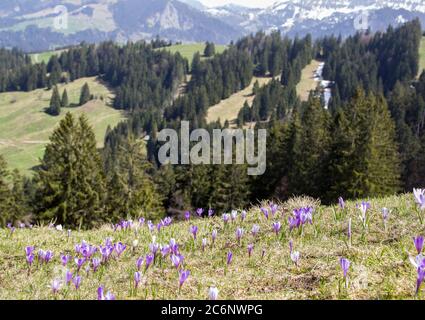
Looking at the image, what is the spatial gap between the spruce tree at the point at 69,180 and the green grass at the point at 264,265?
2774 centimetres

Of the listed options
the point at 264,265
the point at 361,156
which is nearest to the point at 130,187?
the point at 361,156

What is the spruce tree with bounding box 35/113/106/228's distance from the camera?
117 ft

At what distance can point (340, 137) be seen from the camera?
149ft

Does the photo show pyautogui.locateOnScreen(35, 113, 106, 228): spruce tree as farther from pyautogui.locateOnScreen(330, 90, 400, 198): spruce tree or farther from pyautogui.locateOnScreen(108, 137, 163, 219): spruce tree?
pyautogui.locateOnScreen(330, 90, 400, 198): spruce tree

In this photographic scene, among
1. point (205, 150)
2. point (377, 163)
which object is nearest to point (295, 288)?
point (377, 163)

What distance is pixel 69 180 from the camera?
36062 millimetres

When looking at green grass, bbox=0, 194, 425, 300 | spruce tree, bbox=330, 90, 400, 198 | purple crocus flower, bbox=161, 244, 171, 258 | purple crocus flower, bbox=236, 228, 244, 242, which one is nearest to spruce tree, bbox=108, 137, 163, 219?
spruce tree, bbox=330, 90, 400, 198

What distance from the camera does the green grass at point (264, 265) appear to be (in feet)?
15.6

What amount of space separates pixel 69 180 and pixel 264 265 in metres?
32.5

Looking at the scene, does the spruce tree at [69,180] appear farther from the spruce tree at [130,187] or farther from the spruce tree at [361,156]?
the spruce tree at [361,156]

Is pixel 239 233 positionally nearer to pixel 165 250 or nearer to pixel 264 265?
pixel 264 265

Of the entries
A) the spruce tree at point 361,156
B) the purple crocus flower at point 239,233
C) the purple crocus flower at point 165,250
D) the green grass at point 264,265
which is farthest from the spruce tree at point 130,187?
the purple crocus flower at point 165,250

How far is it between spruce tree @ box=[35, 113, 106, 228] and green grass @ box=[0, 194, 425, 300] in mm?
27745

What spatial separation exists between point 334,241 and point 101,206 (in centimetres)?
3633
